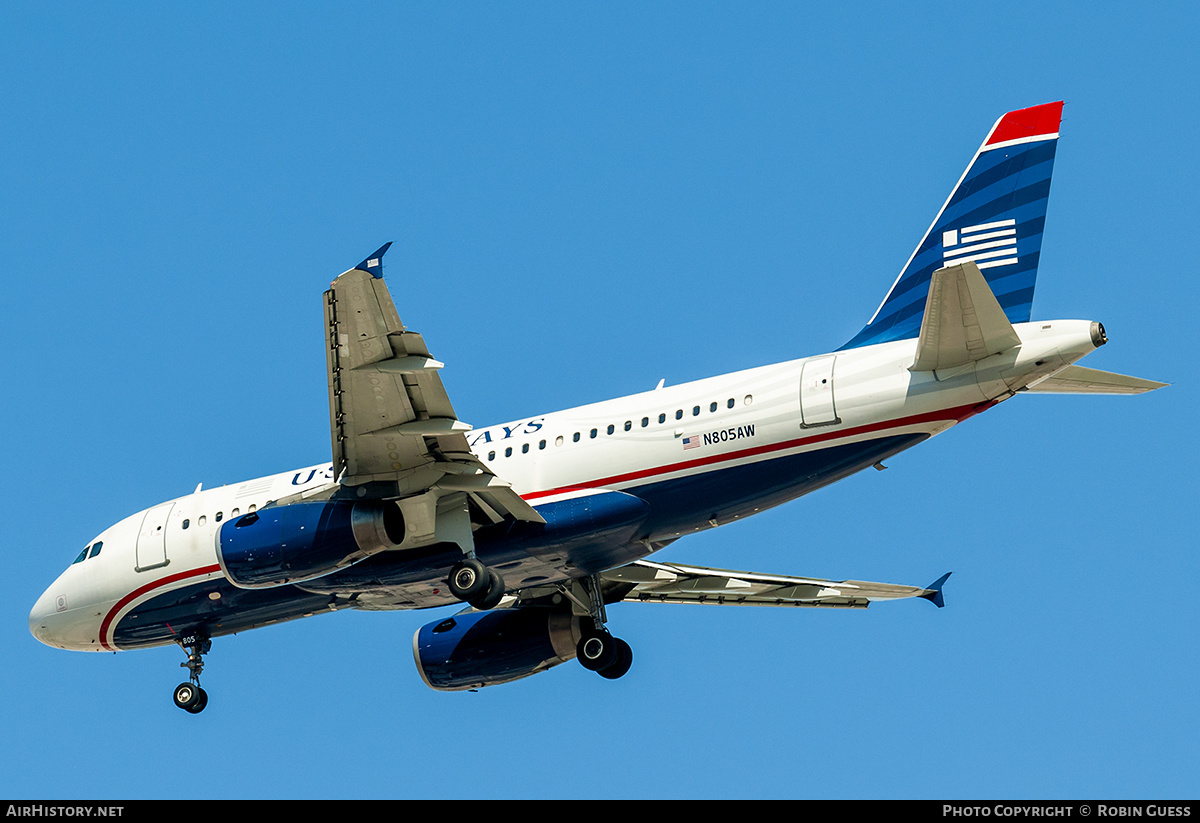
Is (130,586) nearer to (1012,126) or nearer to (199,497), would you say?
(199,497)

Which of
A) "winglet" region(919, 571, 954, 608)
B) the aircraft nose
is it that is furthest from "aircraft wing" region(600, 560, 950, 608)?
the aircraft nose

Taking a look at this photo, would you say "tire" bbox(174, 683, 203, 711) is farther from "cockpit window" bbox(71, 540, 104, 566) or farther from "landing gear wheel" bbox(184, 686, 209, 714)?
"cockpit window" bbox(71, 540, 104, 566)

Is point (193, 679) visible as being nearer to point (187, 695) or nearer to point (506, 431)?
point (187, 695)

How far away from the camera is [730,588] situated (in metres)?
30.4

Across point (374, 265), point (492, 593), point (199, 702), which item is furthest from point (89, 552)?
point (374, 265)

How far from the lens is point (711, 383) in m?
24.0

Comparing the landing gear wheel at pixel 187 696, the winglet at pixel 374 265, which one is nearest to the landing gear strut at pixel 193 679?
the landing gear wheel at pixel 187 696

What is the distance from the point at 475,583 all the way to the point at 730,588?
831 cm

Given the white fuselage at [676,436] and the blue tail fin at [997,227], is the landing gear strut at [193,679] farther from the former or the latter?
the blue tail fin at [997,227]

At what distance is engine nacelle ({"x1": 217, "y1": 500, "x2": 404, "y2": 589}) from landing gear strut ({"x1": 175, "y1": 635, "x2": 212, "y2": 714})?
471 cm

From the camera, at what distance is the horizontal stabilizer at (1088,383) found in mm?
21875

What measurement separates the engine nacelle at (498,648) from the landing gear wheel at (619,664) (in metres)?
1.46
